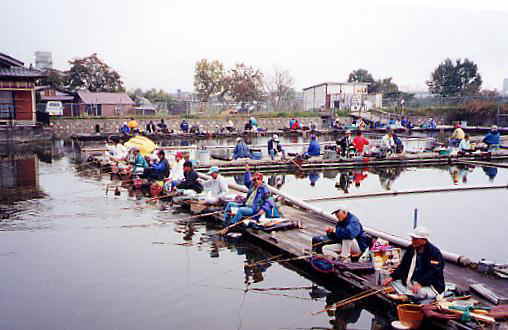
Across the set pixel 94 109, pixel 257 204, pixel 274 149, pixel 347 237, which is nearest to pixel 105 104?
pixel 94 109

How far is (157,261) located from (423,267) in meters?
4.73

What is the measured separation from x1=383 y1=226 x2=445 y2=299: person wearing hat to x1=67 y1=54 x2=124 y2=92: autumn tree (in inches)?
1928

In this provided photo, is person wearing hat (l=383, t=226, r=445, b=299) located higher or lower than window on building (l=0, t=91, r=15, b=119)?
lower

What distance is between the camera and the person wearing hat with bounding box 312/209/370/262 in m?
7.14

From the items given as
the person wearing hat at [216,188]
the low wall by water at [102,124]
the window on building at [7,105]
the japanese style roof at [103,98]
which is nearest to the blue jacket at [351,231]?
the person wearing hat at [216,188]

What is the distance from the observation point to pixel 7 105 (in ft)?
101

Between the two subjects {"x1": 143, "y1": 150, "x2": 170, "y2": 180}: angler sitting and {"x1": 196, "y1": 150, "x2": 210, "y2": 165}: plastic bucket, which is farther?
{"x1": 196, "y1": 150, "x2": 210, "y2": 165}: plastic bucket

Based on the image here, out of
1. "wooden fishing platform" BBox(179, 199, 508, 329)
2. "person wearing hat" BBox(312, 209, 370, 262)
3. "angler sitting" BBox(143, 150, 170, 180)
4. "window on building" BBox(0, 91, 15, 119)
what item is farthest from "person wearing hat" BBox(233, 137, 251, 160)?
"window on building" BBox(0, 91, 15, 119)

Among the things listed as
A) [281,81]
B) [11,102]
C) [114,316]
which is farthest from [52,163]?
[281,81]

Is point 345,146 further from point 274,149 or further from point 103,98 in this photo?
point 103,98

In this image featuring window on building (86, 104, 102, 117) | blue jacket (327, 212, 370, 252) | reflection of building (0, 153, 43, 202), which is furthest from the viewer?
window on building (86, 104, 102, 117)

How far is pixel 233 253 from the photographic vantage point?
28.9ft

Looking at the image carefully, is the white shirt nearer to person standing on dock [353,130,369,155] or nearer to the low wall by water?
person standing on dock [353,130,369,155]

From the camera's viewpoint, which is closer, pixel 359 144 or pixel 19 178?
pixel 19 178
